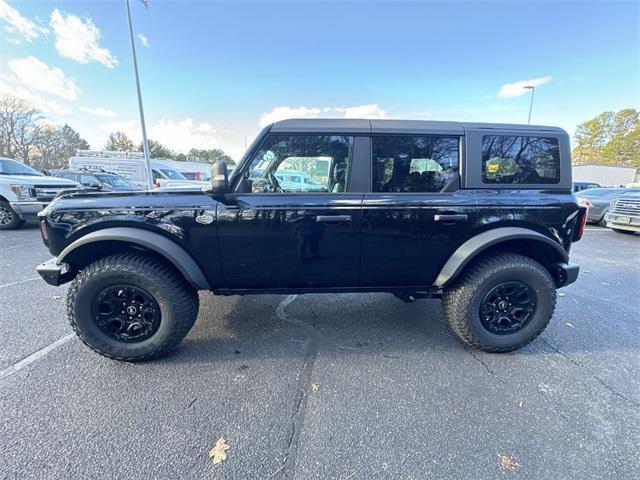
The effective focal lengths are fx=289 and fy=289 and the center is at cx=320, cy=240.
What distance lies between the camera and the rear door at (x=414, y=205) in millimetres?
2340

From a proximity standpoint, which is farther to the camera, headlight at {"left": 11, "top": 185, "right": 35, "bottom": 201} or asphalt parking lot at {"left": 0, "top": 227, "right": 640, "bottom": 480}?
headlight at {"left": 11, "top": 185, "right": 35, "bottom": 201}

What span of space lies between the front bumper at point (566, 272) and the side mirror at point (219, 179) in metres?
2.92

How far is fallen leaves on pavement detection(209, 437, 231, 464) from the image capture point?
1.59 metres

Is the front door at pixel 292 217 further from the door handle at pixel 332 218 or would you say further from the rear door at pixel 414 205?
the rear door at pixel 414 205

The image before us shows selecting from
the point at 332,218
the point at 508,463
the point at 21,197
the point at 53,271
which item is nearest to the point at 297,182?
the point at 332,218

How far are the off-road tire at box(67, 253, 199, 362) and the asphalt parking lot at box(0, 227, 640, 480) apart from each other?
0.15m

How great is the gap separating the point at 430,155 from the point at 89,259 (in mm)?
2981

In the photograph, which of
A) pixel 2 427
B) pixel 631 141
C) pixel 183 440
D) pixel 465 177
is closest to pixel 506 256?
pixel 465 177

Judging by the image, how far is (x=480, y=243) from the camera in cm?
235

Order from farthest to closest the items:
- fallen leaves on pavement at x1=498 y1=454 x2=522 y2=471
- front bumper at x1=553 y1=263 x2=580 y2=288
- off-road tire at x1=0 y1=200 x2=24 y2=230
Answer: off-road tire at x1=0 y1=200 x2=24 y2=230, front bumper at x1=553 y1=263 x2=580 y2=288, fallen leaves on pavement at x1=498 y1=454 x2=522 y2=471

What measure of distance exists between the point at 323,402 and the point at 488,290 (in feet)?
5.40

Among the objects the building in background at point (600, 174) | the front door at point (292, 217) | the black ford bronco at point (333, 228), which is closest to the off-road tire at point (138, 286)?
the black ford bronco at point (333, 228)

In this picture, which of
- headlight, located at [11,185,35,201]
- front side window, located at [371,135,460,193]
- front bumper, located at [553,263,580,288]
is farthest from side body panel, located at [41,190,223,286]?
headlight, located at [11,185,35,201]

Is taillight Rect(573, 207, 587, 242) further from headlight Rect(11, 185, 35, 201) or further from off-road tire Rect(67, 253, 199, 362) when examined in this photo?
headlight Rect(11, 185, 35, 201)
